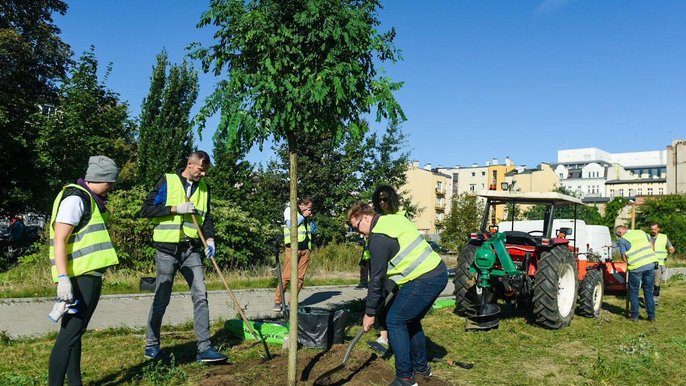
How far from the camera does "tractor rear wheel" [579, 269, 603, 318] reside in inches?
393

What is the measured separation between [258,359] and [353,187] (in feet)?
45.0

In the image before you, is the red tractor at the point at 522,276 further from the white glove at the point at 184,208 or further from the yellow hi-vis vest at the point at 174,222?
the white glove at the point at 184,208

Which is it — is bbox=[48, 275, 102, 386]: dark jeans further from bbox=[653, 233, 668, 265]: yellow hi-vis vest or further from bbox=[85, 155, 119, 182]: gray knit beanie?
bbox=[653, 233, 668, 265]: yellow hi-vis vest

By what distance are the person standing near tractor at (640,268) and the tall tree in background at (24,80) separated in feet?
51.2

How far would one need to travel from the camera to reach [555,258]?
8.83 m

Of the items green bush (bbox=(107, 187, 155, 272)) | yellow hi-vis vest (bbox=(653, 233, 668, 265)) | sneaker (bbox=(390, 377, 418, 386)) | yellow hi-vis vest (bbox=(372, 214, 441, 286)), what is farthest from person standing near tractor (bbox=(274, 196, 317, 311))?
yellow hi-vis vest (bbox=(653, 233, 668, 265))

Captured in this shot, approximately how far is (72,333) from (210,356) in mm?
1504

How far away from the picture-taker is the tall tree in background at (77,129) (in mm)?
15055

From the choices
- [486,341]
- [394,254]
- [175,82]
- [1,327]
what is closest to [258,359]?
[394,254]

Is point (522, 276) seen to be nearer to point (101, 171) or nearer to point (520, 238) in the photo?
Answer: point (520, 238)

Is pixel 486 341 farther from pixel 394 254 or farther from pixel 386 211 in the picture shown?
pixel 394 254

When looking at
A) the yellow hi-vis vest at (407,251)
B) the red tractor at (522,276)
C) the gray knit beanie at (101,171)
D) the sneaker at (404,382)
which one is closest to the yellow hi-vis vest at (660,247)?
the red tractor at (522,276)

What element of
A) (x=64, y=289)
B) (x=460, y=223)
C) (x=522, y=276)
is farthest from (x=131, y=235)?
(x=460, y=223)

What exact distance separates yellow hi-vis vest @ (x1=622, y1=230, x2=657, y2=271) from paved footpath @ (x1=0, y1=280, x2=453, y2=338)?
504 cm
